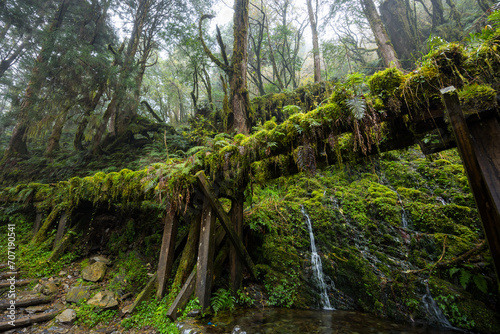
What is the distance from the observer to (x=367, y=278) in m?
4.85

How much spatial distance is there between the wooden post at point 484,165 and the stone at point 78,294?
7572mm

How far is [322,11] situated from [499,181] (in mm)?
18908

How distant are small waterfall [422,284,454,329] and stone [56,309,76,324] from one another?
736 centimetres

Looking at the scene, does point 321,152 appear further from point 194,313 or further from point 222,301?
point 194,313

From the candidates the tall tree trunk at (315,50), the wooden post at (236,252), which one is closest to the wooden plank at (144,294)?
the wooden post at (236,252)

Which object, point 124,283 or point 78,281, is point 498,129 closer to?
point 124,283

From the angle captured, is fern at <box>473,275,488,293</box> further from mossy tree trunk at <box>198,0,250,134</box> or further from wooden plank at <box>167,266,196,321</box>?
mossy tree trunk at <box>198,0,250,134</box>

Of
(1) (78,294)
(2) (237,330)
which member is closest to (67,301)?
(1) (78,294)

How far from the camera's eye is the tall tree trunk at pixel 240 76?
9250 millimetres

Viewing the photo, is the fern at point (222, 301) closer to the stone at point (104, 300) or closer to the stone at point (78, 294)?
the stone at point (104, 300)

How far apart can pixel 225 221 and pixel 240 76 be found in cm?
726

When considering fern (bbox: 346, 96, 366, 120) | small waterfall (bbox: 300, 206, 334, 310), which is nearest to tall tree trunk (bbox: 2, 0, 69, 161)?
small waterfall (bbox: 300, 206, 334, 310)

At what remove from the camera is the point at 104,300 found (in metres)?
4.86

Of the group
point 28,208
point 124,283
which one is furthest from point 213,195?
point 28,208
